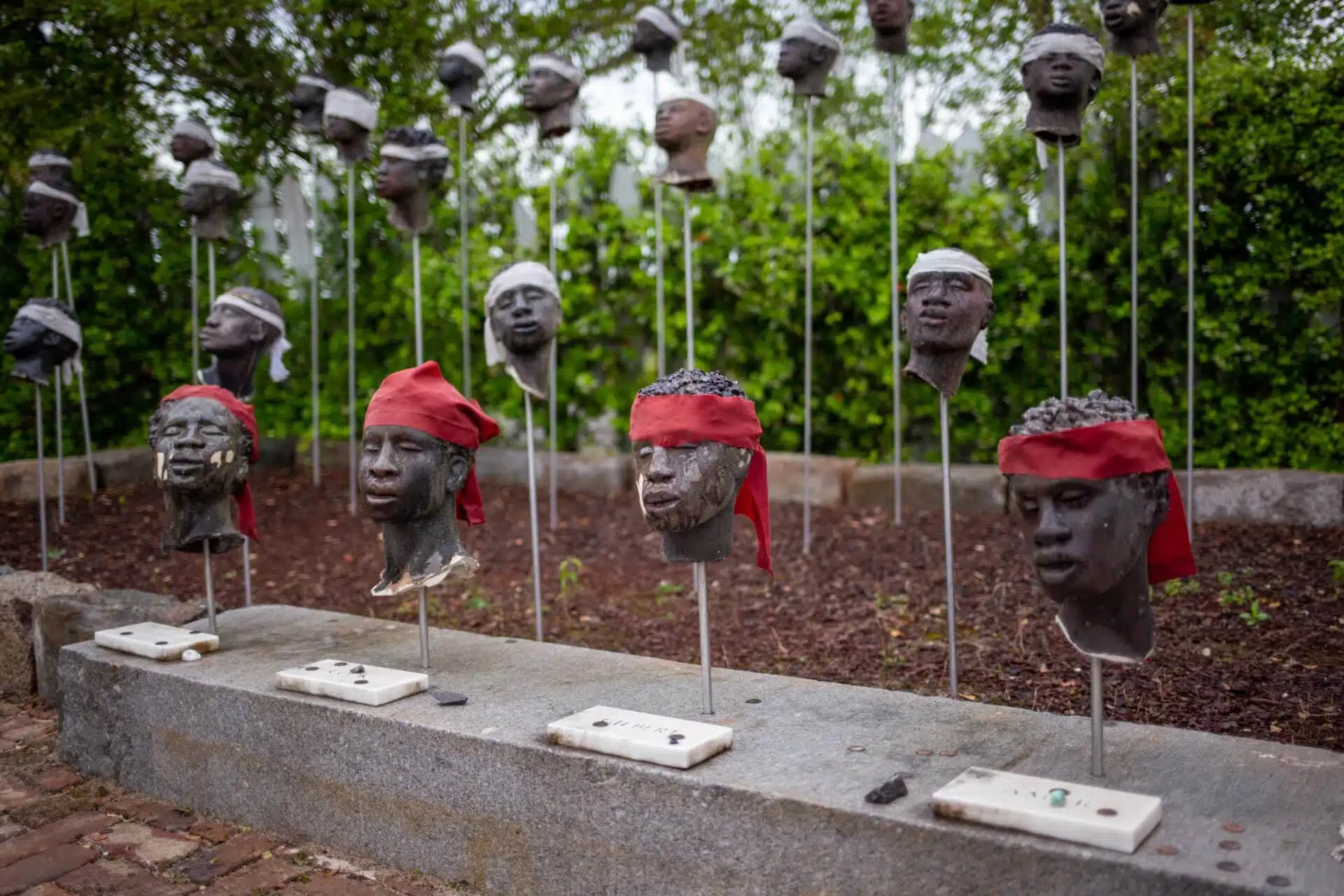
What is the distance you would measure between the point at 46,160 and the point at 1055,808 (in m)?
6.02

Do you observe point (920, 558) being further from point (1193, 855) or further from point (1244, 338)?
point (1193, 855)

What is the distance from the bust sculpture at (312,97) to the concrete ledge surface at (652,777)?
167 inches

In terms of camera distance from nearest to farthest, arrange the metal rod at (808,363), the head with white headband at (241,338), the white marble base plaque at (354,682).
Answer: the white marble base plaque at (354,682) → the head with white headband at (241,338) → the metal rod at (808,363)

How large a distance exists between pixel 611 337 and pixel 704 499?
5.11m

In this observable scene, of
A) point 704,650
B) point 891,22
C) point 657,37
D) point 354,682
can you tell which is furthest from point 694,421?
point 657,37

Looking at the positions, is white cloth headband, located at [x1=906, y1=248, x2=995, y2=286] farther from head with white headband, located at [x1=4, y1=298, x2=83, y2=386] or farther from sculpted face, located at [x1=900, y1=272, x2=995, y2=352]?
head with white headband, located at [x1=4, y1=298, x2=83, y2=386]

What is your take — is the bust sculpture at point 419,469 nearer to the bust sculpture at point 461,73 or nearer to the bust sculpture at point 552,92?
the bust sculpture at point 552,92

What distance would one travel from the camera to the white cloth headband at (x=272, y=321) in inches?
199

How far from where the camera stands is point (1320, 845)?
Result: 187cm

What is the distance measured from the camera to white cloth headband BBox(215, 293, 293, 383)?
199 inches

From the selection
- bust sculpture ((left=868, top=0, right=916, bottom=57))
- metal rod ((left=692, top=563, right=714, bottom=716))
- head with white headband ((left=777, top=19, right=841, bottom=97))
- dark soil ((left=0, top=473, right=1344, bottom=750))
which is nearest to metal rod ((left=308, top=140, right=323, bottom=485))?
dark soil ((left=0, top=473, right=1344, bottom=750))

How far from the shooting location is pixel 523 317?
4.84 metres

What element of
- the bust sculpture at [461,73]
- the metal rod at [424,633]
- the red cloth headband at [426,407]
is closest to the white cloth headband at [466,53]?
the bust sculpture at [461,73]

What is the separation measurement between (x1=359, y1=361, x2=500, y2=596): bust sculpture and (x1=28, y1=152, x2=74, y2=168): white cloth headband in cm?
404
